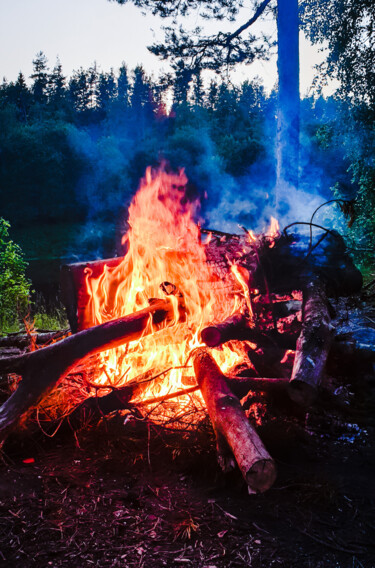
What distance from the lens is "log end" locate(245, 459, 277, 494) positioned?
2338mm

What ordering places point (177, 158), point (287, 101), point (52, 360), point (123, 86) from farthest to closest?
point (123, 86), point (177, 158), point (287, 101), point (52, 360)

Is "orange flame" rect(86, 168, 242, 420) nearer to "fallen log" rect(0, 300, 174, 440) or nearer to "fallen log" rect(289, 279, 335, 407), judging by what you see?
"fallen log" rect(0, 300, 174, 440)

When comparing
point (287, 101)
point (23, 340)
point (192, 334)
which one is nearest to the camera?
point (192, 334)

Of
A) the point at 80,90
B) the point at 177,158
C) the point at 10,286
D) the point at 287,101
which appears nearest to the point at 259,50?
the point at 287,101

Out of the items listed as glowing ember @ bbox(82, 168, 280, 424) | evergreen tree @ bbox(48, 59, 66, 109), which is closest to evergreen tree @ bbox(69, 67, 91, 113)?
evergreen tree @ bbox(48, 59, 66, 109)

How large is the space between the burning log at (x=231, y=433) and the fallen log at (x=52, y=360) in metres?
0.70

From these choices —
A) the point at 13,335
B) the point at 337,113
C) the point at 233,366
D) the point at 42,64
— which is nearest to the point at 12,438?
the point at 233,366

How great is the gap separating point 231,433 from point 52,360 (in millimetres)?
1603

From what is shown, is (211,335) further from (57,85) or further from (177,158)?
(57,85)

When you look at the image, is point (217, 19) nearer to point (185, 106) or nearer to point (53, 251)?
point (53, 251)

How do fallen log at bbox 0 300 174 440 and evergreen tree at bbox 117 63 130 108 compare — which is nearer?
fallen log at bbox 0 300 174 440

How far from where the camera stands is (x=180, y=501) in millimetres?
2676

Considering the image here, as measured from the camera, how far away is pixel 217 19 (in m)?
11.1

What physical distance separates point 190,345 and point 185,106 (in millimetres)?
34769
